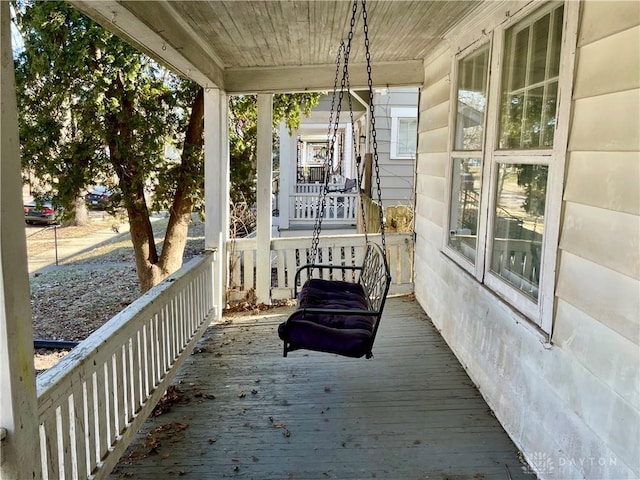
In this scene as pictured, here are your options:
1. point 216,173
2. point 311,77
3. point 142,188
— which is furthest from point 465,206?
point 142,188

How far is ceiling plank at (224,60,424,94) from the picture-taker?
4582 mm

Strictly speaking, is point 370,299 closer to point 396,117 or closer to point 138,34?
point 138,34

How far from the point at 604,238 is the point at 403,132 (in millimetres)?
A: 6566

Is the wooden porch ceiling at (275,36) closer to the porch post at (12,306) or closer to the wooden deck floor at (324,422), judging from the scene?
the porch post at (12,306)

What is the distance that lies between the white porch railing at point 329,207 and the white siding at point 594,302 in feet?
21.4

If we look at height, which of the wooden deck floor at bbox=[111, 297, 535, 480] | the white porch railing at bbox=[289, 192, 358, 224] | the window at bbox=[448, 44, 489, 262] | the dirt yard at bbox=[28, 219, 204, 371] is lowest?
the dirt yard at bbox=[28, 219, 204, 371]

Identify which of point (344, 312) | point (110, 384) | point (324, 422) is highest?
point (344, 312)

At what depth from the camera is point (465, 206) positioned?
338cm

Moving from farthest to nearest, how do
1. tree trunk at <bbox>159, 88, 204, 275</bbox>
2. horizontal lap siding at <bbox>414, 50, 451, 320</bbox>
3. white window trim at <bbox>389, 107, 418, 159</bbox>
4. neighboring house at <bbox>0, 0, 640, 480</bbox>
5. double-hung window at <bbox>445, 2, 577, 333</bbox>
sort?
white window trim at <bbox>389, 107, 418, 159</bbox> → tree trunk at <bbox>159, 88, 204, 275</bbox> → horizontal lap siding at <bbox>414, 50, 451, 320</bbox> → double-hung window at <bbox>445, 2, 577, 333</bbox> → neighboring house at <bbox>0, 0, 640, 480</bbox>

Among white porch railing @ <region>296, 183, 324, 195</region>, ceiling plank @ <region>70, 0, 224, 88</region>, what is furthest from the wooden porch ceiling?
white porch railing @ <region>296, 183, 324, 195</region>

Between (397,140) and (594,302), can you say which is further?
(397,140)

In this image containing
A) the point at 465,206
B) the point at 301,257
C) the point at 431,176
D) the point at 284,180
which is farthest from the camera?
the point at 284,180

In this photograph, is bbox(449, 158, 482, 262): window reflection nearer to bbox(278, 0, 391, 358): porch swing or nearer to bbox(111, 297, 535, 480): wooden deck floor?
bbox(278, 0, 391, 358): porch swing

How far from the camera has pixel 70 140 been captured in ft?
17.2
